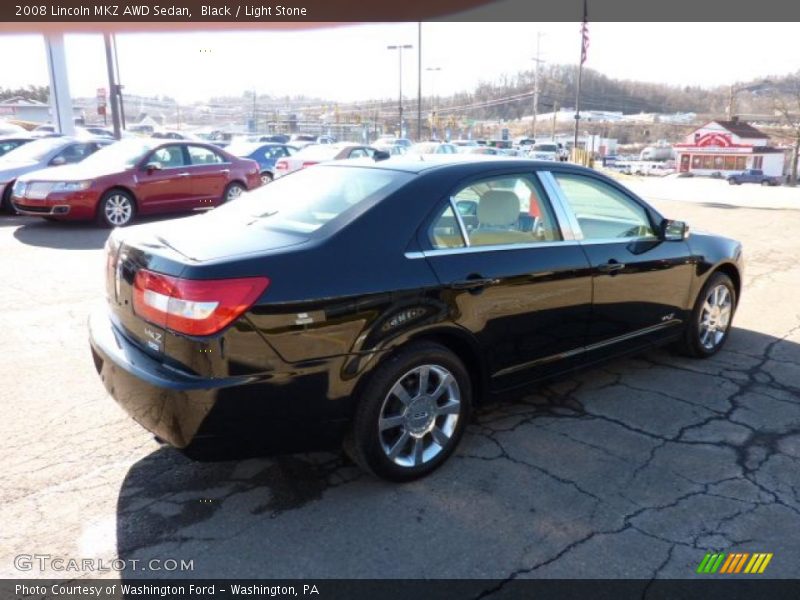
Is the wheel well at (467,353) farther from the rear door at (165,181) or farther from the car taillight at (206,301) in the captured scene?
the rear door at (165,181)

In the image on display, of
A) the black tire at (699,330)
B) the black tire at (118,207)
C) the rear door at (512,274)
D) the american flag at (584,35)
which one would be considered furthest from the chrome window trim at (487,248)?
the american flag at (584,35)

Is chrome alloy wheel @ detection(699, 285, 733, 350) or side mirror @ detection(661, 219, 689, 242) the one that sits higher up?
side mirror @ detection(661, 219, 689, 242)

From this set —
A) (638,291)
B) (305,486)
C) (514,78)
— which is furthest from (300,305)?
(514,78)

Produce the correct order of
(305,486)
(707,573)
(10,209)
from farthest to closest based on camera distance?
(10,209)
(305,486)
(707,573)

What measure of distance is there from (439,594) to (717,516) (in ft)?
4.66

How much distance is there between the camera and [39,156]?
12.6 m

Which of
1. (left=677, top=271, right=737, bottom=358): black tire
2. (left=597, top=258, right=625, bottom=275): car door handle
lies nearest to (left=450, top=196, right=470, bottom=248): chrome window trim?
(left=597, top=258, right=625, bottom=275): car door handle

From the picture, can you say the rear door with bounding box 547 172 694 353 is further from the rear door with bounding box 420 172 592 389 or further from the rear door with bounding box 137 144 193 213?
the rear door with bounding box 137 144 193 213

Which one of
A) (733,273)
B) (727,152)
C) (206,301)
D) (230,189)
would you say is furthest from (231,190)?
(727,152)

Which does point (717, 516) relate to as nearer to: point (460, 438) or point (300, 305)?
point (460, 438)

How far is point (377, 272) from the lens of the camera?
291cm

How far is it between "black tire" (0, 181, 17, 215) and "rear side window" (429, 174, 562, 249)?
11.4 metres

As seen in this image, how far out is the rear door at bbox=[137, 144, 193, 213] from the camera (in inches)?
439

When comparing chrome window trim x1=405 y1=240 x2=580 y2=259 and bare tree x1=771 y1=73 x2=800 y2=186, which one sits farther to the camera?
bare tree x1=771 y1=73 x2=800 y2=186
